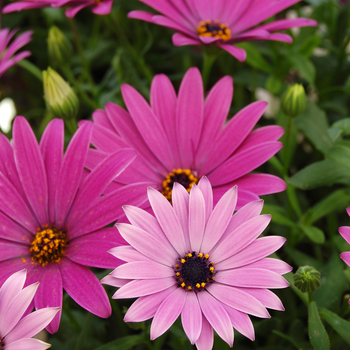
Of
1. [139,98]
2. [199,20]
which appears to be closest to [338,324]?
[139,98]

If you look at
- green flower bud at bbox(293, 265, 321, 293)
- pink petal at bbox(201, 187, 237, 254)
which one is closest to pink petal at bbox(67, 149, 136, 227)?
pink petal at bbox(201, 187, 237, 254)

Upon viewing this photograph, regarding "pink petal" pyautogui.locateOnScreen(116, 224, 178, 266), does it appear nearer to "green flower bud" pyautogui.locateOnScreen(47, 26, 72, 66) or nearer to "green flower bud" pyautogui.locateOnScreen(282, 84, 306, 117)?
"green flower bud" pyautogui.locateOnScreen(282, 84, 306, 117)

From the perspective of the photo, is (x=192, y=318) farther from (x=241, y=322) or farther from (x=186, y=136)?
(x=186, y=136)

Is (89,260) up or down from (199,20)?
down

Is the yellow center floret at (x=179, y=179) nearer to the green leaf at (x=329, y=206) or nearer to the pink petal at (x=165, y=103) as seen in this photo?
the pink petal at (x=165, y=103)

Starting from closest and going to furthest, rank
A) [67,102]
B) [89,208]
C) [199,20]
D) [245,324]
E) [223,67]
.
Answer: [245,324], [89,208], [67,102], [199,20], [223,67]

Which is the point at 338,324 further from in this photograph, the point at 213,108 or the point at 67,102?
the point at 67,102

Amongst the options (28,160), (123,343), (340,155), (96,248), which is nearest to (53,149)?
(28,160)
